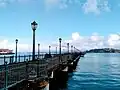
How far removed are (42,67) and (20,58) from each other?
31.0 feet

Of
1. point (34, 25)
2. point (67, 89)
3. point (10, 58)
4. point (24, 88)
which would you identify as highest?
point (34, 25)

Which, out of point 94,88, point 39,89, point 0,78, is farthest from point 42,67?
point 94,88

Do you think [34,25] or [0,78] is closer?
[0,78]

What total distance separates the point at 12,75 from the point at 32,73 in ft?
10.5

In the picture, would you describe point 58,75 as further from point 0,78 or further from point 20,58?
point 0,78

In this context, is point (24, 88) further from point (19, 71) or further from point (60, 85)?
point (60, 85)

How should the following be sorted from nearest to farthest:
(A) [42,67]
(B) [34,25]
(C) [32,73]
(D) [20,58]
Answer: (C) [32,73] → (A) [42,67] → (B) [34,25] → (D) [20,58]

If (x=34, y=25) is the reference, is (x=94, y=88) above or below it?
below

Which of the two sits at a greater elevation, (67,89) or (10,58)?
(10,58)

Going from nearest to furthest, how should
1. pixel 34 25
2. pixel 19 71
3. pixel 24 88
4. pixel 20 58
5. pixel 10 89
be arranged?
pixel 10 89 < pixel 24 88 < pixel 19 71 < pixel 34 25 < pixel 20 58

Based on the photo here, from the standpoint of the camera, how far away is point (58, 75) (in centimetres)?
3209

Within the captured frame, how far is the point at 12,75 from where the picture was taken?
47.3 feet

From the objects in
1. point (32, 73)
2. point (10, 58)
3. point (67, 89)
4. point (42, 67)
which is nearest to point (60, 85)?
point (67, 89)

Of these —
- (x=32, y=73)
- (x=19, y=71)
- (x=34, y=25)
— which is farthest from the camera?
(x=34, y=25)
